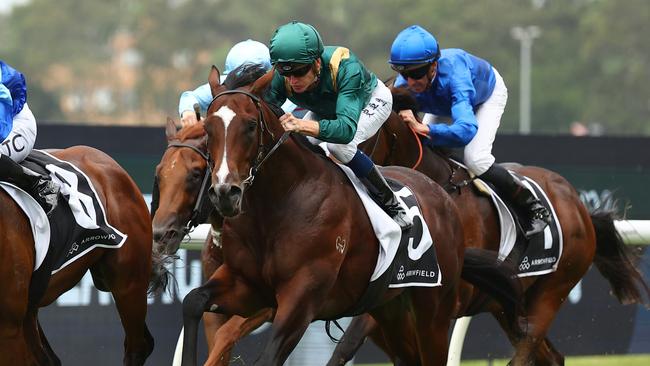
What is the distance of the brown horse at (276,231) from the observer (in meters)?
4.58

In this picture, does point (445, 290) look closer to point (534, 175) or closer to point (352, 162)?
point (352, 162)

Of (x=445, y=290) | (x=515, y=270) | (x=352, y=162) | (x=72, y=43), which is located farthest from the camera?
(x=72, y=43)

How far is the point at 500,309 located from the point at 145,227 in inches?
82.2

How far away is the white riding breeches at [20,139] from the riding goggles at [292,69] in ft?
3.84

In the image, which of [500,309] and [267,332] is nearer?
[500,309]

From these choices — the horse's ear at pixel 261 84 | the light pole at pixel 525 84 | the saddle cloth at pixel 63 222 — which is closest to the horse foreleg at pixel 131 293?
the saddle cloth at pixel 63 222

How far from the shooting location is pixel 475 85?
6.68 m

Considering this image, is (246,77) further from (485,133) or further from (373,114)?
(485,133)

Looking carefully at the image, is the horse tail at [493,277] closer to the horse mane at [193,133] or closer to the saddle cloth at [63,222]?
the horse mane at [193,133]

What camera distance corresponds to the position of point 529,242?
6.81m

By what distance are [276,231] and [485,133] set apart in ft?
6.78

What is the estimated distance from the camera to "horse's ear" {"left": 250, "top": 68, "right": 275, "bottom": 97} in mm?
4762

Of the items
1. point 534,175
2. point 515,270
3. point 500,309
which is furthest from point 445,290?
point 534,175

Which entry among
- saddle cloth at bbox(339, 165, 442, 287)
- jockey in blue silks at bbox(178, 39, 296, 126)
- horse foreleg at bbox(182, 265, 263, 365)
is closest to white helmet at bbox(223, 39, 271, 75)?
jockey in blue silks at bbox(178, 39, 296, 126)
